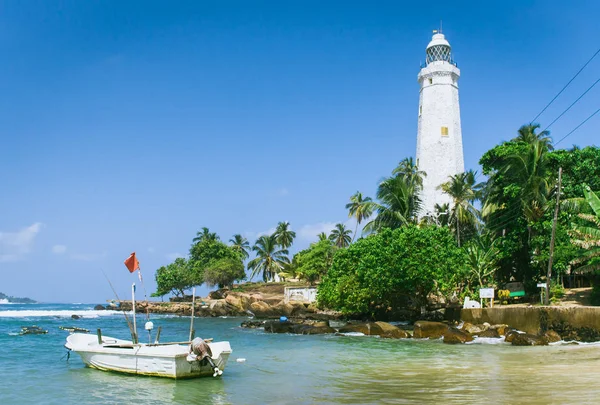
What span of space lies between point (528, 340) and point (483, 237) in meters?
19.1

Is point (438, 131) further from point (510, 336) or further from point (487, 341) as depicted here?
point (510, 336)

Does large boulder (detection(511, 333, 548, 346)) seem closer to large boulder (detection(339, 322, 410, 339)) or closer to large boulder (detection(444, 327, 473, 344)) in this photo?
large boulder (detection(444, 327, 473, 344))

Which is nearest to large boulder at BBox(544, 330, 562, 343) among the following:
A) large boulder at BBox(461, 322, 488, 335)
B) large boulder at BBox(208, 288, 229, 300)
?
large boulder at BBox(461, 322, 488, 335)

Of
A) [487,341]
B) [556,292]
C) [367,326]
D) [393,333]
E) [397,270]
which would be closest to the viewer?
[487,341]

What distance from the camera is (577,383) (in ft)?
48.2

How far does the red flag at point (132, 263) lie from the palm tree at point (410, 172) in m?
34.6

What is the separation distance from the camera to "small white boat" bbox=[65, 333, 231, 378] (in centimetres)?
1678

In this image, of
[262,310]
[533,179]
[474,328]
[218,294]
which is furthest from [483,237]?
[218,294]

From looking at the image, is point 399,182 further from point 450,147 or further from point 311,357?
point 311,357

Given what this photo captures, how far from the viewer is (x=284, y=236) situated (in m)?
80.2

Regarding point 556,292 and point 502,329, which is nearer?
point 502,329

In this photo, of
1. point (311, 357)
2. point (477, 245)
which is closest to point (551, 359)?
point (311, 357)

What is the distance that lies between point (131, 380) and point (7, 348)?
1680 centimetres

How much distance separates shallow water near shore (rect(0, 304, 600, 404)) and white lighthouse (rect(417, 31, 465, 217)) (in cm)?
2720
